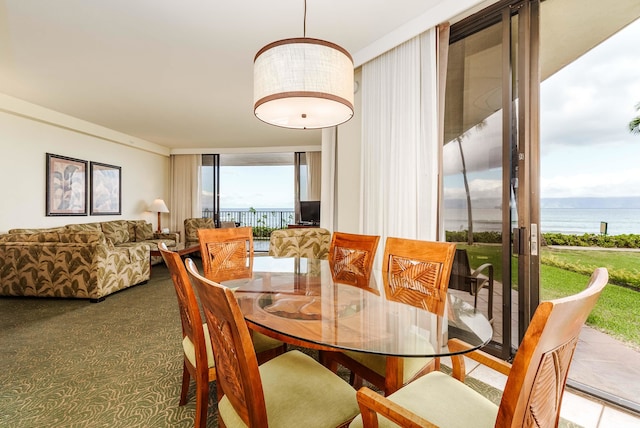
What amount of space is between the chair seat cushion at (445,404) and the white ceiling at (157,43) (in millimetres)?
2535

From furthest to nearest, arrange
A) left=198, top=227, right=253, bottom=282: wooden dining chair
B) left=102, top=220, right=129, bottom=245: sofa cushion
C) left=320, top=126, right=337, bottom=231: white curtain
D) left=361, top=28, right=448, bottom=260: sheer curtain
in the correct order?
left=102, top=220, right=129, bottom=245: sofa cushion < left=320, top=126, right=337, bottom=231: white curtain < left=361, top=28, right=448, bottom=260: sheer curtain < left=198, top=227, right=253, bottom=282: wooden dining chair

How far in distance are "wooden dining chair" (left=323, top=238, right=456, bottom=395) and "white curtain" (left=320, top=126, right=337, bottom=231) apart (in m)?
2.19

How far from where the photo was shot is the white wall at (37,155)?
169 inches

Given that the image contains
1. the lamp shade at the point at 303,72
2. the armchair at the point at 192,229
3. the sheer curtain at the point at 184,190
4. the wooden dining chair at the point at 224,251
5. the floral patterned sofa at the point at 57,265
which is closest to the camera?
the lamp shade at the point at 303,72

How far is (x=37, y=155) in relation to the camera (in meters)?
4.71

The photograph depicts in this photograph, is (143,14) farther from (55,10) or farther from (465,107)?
(465,107)

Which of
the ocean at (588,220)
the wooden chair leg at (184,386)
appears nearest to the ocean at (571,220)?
the ocean at (588,220)

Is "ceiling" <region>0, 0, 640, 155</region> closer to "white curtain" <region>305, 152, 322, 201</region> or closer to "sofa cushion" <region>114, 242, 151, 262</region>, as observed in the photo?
"sofa cushion" <region>114, 242, 151, 262</region>

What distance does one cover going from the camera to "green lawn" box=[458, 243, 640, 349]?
6.63ft

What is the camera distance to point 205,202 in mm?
8055

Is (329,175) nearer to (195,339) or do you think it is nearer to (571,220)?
(571,220)

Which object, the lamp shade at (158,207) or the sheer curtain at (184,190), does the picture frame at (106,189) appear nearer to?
the lamp shade at (158,207)

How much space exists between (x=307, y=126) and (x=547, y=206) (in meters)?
1.74

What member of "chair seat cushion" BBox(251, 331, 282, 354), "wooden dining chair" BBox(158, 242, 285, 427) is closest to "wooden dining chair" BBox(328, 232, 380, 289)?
"chair seat cushion" BBox(251, 331, 282, 354)
